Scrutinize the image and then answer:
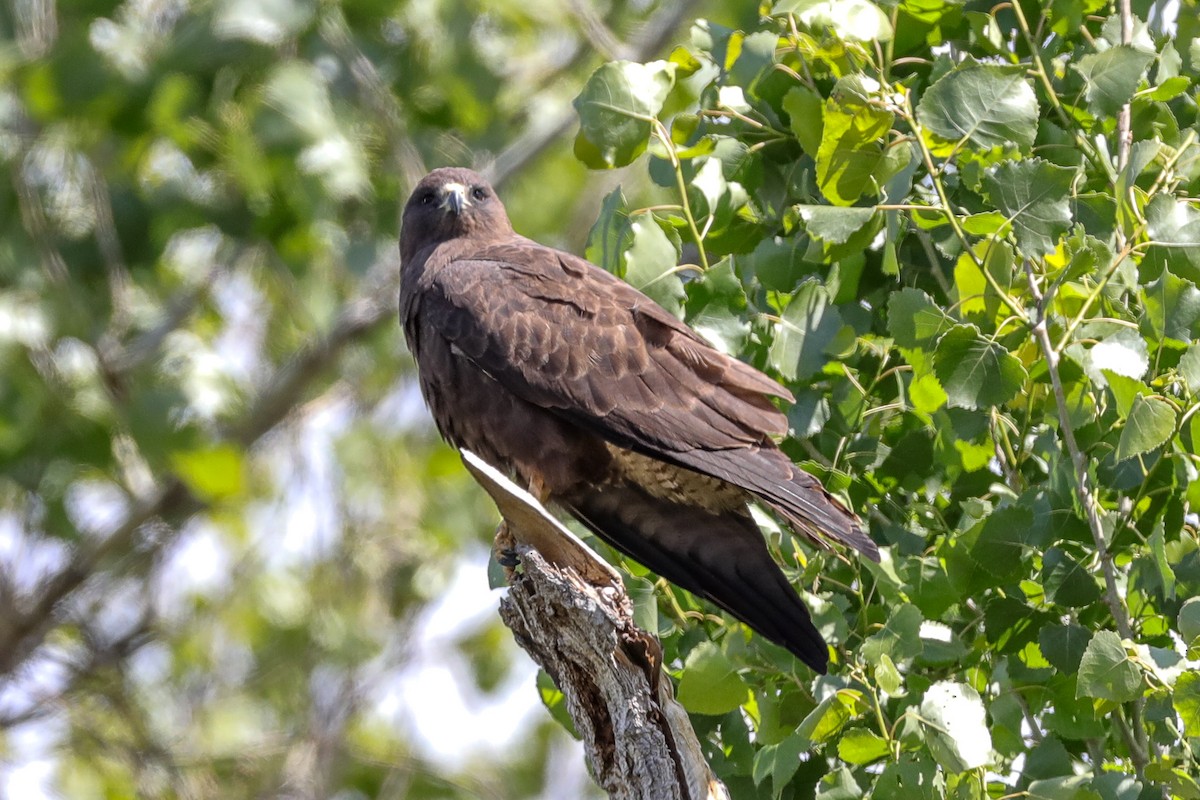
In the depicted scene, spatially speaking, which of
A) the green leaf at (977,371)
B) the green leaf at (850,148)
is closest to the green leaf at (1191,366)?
the green leaf at (977,371)

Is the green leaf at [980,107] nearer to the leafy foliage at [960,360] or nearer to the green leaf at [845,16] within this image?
the leafy foliage at [960,360]

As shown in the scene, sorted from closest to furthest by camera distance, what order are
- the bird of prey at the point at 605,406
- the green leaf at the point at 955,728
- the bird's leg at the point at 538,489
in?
the green leaf at the point at 955,728, the bird of prey at the point at 605,406, the bird's leg at the point at 538,489

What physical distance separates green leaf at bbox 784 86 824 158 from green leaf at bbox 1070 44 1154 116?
1.94ft

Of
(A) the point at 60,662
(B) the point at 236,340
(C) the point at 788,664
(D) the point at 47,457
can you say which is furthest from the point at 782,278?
(B) the point at 236,340

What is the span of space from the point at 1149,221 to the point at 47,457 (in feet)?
18.1

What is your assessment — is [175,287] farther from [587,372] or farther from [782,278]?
[782,278]

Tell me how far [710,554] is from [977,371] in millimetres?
1191

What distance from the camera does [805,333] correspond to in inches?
128

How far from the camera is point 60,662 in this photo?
8367mm

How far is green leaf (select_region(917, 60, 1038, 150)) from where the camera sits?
3.04m

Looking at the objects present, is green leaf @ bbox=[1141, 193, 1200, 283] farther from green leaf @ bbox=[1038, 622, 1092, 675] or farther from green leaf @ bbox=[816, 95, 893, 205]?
green leaf @ bbox=[1038, 622, 1092, 675]

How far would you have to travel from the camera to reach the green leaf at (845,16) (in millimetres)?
3188

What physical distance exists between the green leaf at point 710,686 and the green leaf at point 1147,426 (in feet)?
3.08

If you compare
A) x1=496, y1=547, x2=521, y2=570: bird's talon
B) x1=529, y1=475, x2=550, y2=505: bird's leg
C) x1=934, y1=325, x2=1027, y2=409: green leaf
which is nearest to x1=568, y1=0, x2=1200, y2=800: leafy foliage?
x1=934, y1=325, x2=1027, y2=409: green leaf
